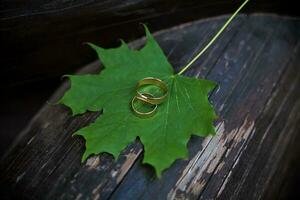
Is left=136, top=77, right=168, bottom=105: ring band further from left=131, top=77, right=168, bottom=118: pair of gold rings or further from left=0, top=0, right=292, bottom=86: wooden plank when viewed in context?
left=0, top=0, right=292, bottom=86: wooden plank

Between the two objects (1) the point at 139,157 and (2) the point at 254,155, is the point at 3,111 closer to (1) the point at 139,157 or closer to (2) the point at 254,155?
(1) the point at 139,157

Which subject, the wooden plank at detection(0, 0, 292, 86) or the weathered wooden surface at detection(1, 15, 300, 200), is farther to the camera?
the wooden plank at detection(0, 0, 292, 86)

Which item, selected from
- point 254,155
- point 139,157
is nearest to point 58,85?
point 139,157

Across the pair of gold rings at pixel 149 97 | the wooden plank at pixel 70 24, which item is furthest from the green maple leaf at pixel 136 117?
the wooden plank at pixel 70 24

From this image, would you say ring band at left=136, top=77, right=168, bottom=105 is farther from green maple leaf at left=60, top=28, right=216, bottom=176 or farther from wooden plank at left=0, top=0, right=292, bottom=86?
wooden plank at left=0, top=0, right=292, bottom=86

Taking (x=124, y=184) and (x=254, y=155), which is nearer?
(x=124, y=184)

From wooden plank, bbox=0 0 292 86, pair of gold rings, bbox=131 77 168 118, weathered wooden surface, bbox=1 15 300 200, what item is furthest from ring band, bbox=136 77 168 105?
wooden plank, bbox=0 0 292 86

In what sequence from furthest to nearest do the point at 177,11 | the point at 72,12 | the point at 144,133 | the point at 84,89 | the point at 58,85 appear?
the point at 58,85, the point at 177,11, the point at 72,12, the point at 84,89, the point at 144,133

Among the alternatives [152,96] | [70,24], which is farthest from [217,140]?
[70,24]
